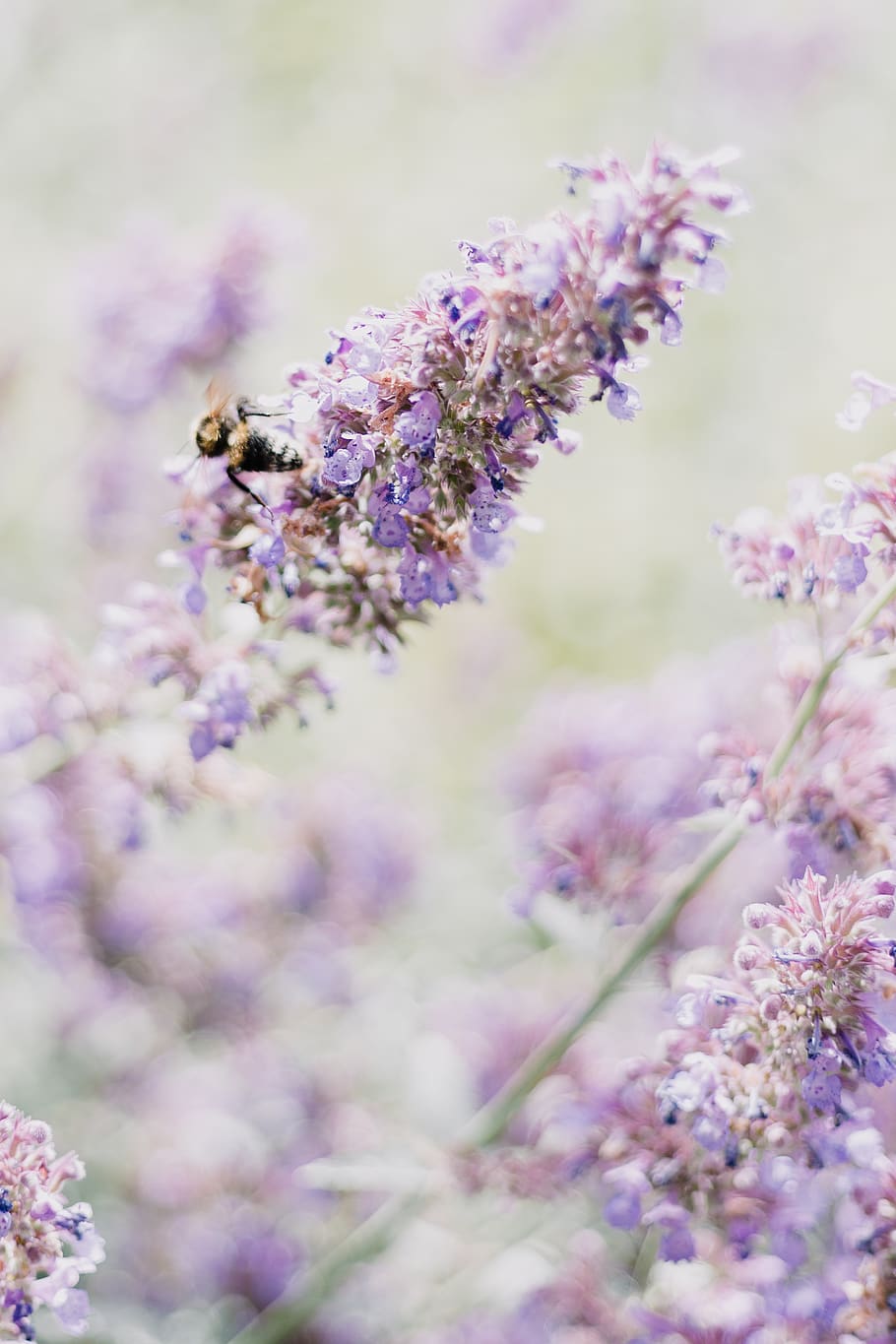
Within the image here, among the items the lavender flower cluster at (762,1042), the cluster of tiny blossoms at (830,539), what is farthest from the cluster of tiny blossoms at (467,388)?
the lavender flower cluster at (762,1042)

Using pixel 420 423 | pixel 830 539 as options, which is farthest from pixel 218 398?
pixel 830 539

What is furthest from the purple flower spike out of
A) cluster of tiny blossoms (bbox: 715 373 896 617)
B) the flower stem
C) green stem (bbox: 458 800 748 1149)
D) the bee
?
the flower stem

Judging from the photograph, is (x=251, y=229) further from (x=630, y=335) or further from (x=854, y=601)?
(x=630, y=335)

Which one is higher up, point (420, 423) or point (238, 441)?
point (238, 441)

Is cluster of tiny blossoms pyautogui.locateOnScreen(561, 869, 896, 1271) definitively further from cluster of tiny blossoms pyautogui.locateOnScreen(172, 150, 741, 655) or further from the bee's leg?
the bee's leg

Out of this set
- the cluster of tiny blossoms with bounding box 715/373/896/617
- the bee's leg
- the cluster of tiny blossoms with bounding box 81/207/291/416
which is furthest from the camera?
the cluster of tiny blossoms with bounding box 81/207/291/416

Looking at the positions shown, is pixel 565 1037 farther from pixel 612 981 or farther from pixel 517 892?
pixel 517 892
